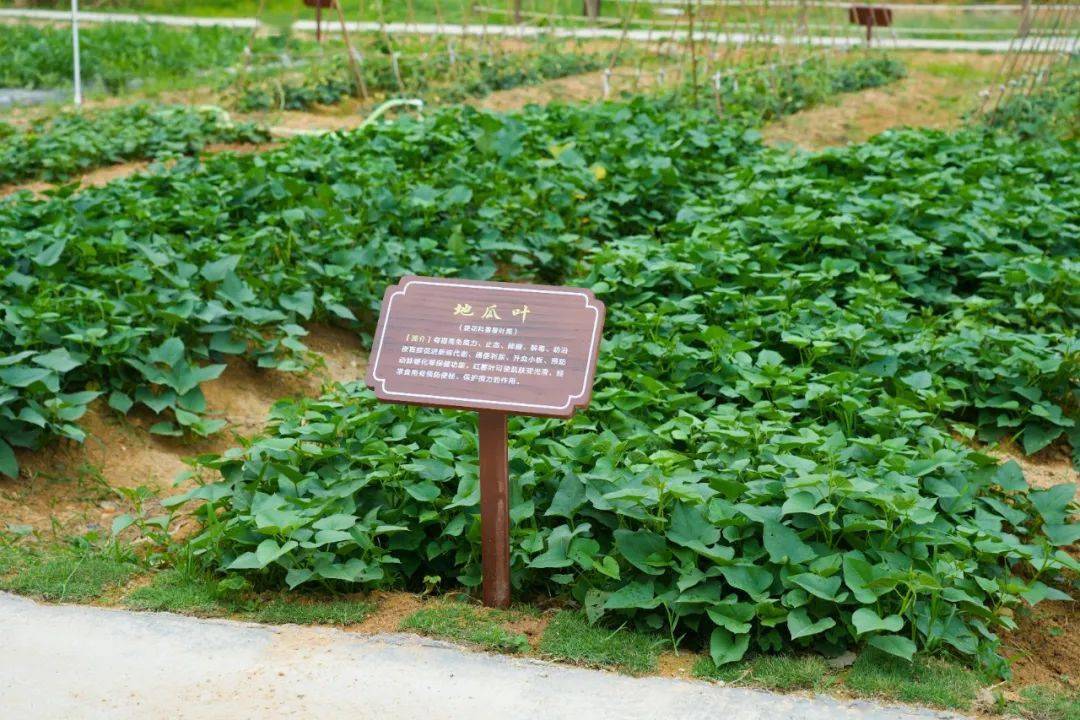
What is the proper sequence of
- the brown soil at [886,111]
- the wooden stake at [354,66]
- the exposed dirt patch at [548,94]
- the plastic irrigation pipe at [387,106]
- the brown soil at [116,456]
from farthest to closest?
the exposed dirt patch at [548,94] → the wooden stake at [354,66] → the brown soil at [886,111] → the plastic irrigation pipe at [387,106] → the brown soil at [116,456]

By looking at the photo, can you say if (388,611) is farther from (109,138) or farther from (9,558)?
(109,138)

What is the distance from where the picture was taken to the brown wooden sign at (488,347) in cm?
348

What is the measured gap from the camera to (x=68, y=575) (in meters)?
3.88

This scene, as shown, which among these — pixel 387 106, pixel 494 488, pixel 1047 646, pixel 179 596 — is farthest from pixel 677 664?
pixel 387 106

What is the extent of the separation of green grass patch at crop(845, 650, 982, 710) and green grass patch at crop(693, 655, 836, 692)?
82mm

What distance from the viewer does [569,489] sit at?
3873 millimetres

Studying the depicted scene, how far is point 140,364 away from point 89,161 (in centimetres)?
436

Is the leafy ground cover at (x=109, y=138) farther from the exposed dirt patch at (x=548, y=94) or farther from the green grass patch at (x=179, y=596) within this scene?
the green grass patch at (x=179, y=596)

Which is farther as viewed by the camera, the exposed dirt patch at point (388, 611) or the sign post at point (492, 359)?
the exposed dirt patch at point (388, 611)

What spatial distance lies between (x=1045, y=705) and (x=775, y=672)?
70 centimetres

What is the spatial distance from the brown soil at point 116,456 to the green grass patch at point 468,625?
3.63 feet

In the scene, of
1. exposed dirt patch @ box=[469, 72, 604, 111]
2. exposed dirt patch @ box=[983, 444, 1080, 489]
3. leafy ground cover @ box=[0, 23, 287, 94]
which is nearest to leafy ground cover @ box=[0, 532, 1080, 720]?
exposed dirt patch @ box=[983, 444, 1080, 489]

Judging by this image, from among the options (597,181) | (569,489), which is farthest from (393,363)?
(597,181)

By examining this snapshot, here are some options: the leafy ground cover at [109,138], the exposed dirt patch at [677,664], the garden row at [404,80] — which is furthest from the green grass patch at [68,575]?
the garden row at [404,80]
